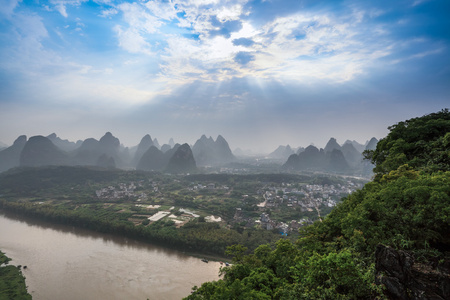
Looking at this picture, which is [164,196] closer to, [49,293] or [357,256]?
[49,293]

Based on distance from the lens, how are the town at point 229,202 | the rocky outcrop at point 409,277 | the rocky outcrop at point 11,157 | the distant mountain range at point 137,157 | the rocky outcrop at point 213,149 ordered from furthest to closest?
the rocky outcrop at point 213,149 < the rocky outcrop at point 11,157 < the distant mountain range at point 137,157 < the town at point 229,202 < the rocky outcrop at point 409,277

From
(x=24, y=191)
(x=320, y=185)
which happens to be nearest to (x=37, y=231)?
(x=24, y=191)

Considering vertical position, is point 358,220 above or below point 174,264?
above

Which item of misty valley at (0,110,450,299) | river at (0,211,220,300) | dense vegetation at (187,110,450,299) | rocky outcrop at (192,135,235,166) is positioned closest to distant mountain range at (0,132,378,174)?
misty valley at (0,110,450,299)

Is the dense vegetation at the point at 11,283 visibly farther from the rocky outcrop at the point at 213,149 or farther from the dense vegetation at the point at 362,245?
the rocky outcrop at the point at 213,149

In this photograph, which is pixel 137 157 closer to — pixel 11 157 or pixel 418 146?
pixel 11 157

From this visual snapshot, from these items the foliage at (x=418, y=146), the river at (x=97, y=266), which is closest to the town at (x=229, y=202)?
the river at (x=97, y=266)
